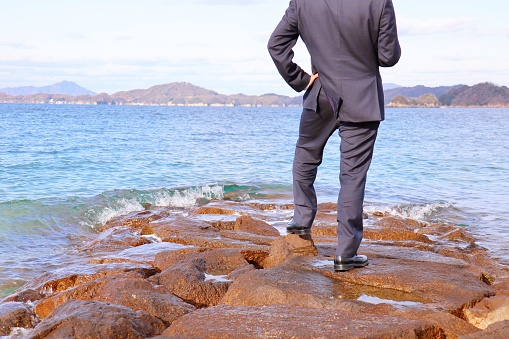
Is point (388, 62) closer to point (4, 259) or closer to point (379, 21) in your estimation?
point (379, 21)

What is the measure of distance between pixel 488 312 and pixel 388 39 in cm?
201

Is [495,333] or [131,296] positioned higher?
[495,333]

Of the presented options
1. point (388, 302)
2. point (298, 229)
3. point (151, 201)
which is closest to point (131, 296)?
point (298, 229)

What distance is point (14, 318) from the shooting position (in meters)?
Answer: 4.39

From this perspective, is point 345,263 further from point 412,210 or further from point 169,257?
point 412,210

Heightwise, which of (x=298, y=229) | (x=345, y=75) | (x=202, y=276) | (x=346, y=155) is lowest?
(x=202, y=276)

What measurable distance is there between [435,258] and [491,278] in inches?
22.5

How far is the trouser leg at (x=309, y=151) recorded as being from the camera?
4.69m

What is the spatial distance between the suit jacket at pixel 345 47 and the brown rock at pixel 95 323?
6.92 feet

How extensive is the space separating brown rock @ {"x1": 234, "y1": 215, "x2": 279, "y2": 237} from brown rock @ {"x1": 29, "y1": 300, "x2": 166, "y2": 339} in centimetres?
378

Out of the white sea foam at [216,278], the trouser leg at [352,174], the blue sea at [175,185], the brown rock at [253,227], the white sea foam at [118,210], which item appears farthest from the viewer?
the white sea foam at [118,210]

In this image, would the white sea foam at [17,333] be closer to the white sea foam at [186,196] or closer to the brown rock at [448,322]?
the brown rock at [448,322]

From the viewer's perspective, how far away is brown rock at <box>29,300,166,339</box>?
3.33 meters

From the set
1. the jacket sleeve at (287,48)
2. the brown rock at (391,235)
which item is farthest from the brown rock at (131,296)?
the brown rock at (391,235)
